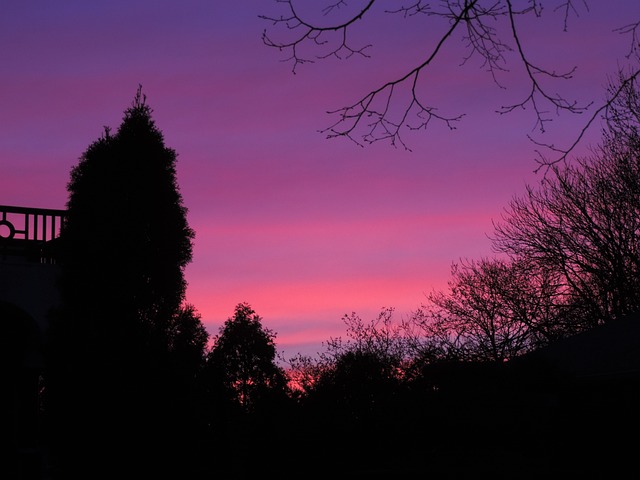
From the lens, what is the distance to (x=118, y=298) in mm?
17000

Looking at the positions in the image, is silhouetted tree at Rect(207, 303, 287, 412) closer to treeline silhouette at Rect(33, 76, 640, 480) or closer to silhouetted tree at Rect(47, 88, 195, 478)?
treeline silhouette at Rect(33, 76, 640, 480)

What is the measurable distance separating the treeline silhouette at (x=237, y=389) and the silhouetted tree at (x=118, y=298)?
0.03m

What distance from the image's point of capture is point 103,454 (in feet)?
52.1

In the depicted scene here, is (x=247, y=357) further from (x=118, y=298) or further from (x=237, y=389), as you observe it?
(x=118, y=298)

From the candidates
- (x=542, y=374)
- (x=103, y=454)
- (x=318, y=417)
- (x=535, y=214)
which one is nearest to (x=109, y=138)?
(x=103, y=454)

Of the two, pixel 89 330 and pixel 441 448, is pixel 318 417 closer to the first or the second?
pixel 441 448

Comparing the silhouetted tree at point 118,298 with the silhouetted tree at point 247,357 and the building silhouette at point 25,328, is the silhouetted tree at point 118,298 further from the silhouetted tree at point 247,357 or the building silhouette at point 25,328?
the silhouetted tree at point 247,357

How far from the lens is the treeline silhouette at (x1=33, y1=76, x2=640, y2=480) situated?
1617 centimetres

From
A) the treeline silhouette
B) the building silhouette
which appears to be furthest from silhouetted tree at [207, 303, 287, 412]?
the building silhouette

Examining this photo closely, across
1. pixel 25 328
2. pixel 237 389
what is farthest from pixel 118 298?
pixel 237 389

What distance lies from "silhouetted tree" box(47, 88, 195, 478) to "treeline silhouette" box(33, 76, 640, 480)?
0.03m

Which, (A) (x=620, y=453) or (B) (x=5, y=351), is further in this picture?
(A) (x=620, y=453)

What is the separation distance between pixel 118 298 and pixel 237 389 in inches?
341

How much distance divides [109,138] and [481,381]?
36.5 ft
